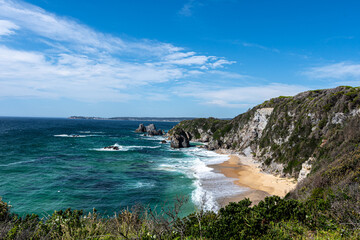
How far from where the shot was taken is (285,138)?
38.3 m

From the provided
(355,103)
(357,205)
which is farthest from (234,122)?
(357,205)

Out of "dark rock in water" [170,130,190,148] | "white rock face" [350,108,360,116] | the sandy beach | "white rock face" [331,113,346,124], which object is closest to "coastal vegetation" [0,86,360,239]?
"white rock face" [350,108,360,116]

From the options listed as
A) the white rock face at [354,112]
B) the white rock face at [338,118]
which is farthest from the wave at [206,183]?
the white rock face at [354,112]

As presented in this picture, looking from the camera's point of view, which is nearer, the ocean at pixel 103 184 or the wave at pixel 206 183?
the ocean at pixel 103 184

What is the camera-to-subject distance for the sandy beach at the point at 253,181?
80.3 ft

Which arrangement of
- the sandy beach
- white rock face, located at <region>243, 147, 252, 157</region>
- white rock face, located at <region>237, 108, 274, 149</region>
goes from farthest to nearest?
white rock face, located at <region>237, 108, 274, 149</region>, white rock face, located at <region>243, 147, 252, 157</region>, the sandy beach

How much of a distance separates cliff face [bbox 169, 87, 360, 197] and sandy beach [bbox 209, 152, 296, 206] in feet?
6.31

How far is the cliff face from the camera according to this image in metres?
20.3

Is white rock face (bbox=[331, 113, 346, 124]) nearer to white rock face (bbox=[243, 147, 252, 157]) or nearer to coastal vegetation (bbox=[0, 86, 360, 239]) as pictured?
coastal vegetation (bbox=[0, 86, 360, 239])

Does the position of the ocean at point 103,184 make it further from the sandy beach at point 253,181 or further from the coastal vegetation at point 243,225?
the coastal vegetation at point 243,225

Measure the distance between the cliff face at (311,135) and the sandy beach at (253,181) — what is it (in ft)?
6.31

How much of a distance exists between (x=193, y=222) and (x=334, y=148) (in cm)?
2232

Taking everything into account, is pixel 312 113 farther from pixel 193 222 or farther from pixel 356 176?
pixel 193 222

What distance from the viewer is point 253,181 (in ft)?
102
